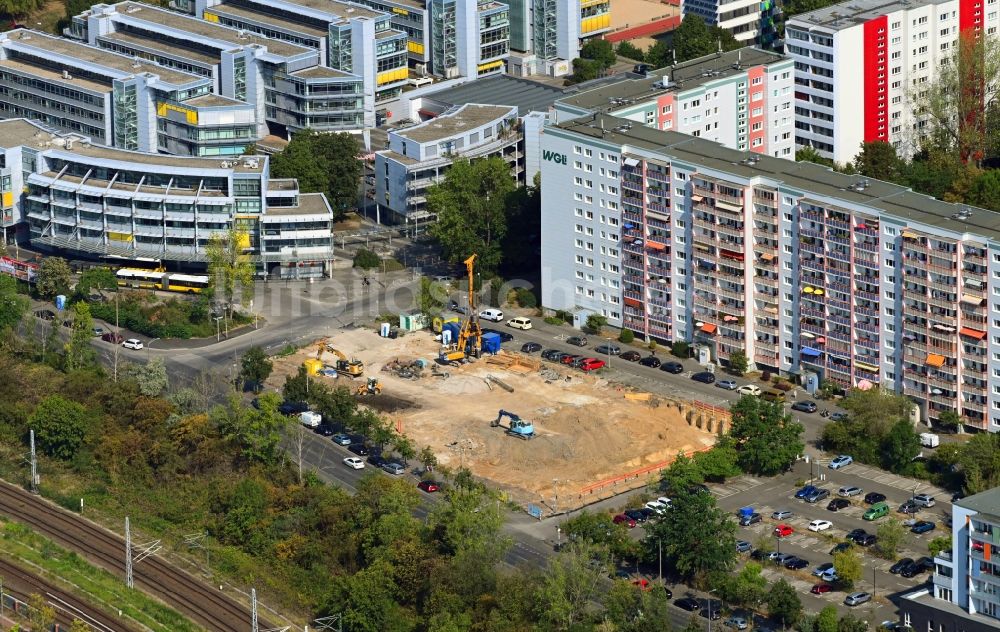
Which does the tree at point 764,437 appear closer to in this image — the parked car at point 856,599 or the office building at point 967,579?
the parked car at point 856,599

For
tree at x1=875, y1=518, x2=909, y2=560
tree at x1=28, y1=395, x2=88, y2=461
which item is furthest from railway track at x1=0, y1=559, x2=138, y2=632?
tree at x1=875, y1=518, x2=909, y2=560

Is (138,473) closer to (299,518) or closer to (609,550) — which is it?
(299,518)

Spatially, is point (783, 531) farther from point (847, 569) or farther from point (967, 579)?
point (967, 579)

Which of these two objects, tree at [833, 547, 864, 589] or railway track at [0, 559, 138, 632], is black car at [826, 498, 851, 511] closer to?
tree at [833, 547, 864, 589]

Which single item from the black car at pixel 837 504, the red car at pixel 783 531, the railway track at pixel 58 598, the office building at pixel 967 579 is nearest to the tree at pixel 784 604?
the office building at pixel 967 579

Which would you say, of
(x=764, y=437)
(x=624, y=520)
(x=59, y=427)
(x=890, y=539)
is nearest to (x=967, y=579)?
(x=890, y=539)

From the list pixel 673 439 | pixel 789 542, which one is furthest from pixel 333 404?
pixel 789 542
